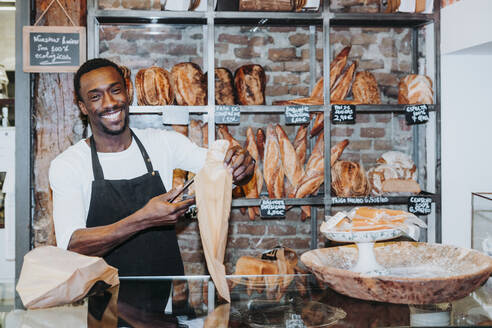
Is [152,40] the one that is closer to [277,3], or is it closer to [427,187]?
[277,3]

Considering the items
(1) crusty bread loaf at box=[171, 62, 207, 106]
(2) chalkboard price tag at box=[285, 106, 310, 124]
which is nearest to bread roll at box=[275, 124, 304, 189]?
(2) chalkboard price tag at box=[285, 106, 310, 124]

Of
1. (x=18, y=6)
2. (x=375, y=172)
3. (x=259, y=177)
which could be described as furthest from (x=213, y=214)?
(x=18, y=6)

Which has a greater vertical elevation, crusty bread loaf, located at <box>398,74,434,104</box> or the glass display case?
crusty bread loaf, located at <box>398,74,434,104</box>

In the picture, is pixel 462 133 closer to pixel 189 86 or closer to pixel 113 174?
pixel 189 86

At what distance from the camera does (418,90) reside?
305 centimetres

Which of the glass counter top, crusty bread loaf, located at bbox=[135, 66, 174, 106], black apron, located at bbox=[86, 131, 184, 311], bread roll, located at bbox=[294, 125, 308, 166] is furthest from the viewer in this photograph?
bread roll, located at bbox=[294, 125, 308, 166]

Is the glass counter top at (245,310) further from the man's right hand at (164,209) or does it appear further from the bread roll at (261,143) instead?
the bread roll at (261,143)

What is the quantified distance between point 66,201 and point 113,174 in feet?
0.96

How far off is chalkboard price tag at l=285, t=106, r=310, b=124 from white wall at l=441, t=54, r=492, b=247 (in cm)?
92

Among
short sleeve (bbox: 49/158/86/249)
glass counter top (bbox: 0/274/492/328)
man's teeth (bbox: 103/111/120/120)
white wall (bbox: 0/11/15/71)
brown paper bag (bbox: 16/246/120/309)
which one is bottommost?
glass counter top (bbox: 0/274/492/328)

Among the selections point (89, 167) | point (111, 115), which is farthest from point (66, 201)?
point (111, 115)

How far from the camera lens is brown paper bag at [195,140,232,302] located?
137 centimetres

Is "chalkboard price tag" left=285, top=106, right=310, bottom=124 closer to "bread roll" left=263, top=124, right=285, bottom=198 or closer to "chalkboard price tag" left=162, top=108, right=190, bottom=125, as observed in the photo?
"bread roll" left=263, top=124, right=285, bottom=198

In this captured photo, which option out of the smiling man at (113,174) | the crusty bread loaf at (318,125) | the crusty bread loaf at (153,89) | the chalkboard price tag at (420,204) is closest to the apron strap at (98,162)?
the smiling man at (113,174)
